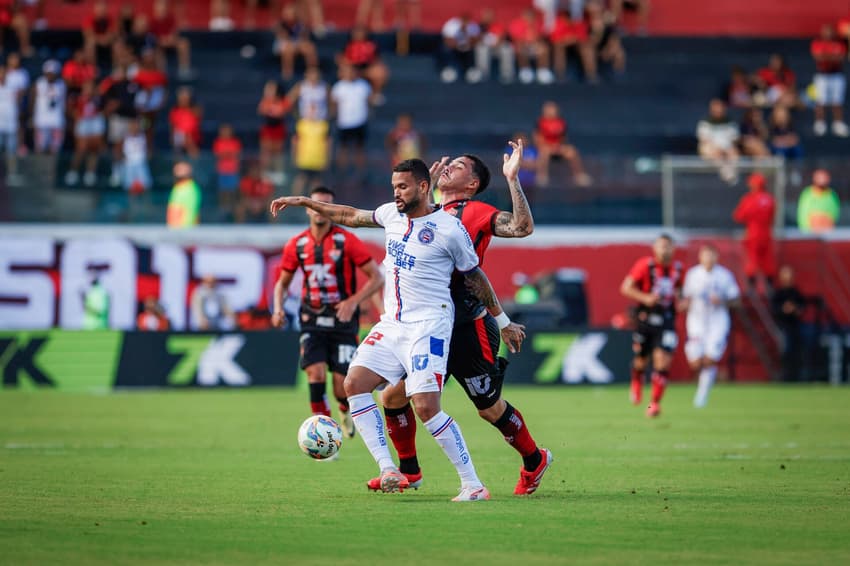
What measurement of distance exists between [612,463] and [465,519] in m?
4.62

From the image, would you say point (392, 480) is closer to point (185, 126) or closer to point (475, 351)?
point (475, 351)

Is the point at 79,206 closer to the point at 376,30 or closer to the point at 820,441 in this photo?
the point at 376,30

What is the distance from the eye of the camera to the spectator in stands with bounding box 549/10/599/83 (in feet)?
117

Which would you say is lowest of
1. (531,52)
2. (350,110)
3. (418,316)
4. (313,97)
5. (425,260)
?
(418,316)

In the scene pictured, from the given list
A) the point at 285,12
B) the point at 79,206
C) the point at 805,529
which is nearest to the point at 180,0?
the point at 285,12

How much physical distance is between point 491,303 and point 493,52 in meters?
26.1

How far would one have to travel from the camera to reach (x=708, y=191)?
96.5 ft

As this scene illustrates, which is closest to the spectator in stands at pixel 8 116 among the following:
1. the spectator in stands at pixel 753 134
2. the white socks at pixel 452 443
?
the spectator in stands at pixel 753 134

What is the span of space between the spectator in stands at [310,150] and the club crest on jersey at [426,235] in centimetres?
1734

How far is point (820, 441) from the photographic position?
16.2 m

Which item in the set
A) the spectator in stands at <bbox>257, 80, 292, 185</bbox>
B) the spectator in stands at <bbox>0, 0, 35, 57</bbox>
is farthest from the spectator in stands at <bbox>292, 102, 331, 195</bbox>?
the spectator in stands at <bbox>0, 0, 35, 57</bbox>

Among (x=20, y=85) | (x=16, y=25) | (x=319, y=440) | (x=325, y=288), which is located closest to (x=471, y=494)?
(x=319, y=440)

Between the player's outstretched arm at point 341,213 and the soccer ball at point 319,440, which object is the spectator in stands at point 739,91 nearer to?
the soccer ball at point 319,440

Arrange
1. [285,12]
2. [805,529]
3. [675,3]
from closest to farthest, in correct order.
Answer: [805,529]
[285,12]
[675,3]
